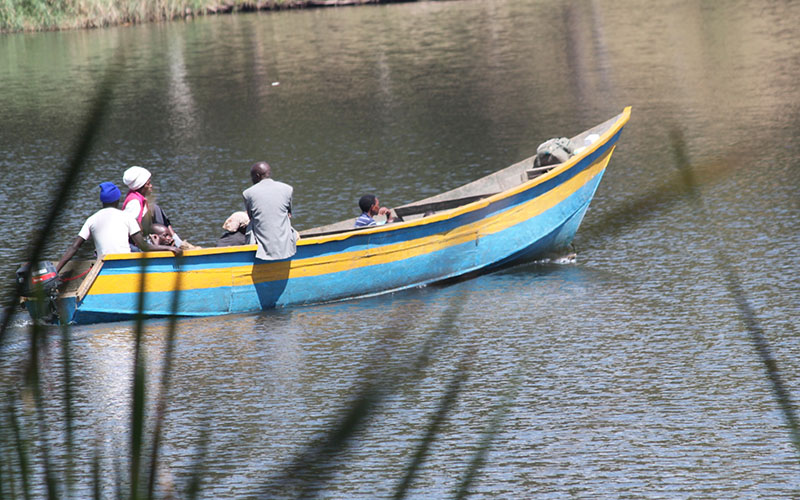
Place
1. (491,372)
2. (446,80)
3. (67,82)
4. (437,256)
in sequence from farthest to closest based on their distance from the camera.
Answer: (67,82)
(446,80)
(437,256)
(491,372)

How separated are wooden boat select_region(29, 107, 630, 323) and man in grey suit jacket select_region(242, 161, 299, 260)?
0.15 meters

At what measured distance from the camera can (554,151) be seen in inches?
547

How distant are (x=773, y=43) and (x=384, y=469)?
1048 inches

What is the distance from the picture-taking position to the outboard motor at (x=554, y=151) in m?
13.9

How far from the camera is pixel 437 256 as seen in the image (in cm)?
1241

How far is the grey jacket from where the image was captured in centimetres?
1153

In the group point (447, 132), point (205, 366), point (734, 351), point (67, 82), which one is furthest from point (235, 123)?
point (734, 351)

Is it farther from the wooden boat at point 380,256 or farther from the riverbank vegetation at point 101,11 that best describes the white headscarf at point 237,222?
the riverbank vegetation at point 101,11

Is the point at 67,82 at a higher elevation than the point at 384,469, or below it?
higher

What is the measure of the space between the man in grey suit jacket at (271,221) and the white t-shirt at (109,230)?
4.17 ft

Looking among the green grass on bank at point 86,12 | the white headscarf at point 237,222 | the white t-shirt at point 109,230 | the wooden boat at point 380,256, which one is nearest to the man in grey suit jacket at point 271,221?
the wooden boat at point 380,256

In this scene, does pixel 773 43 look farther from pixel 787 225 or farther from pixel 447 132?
pixel 787 225

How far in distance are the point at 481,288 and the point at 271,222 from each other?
2.57 meters

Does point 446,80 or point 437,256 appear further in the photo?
point 446,80
